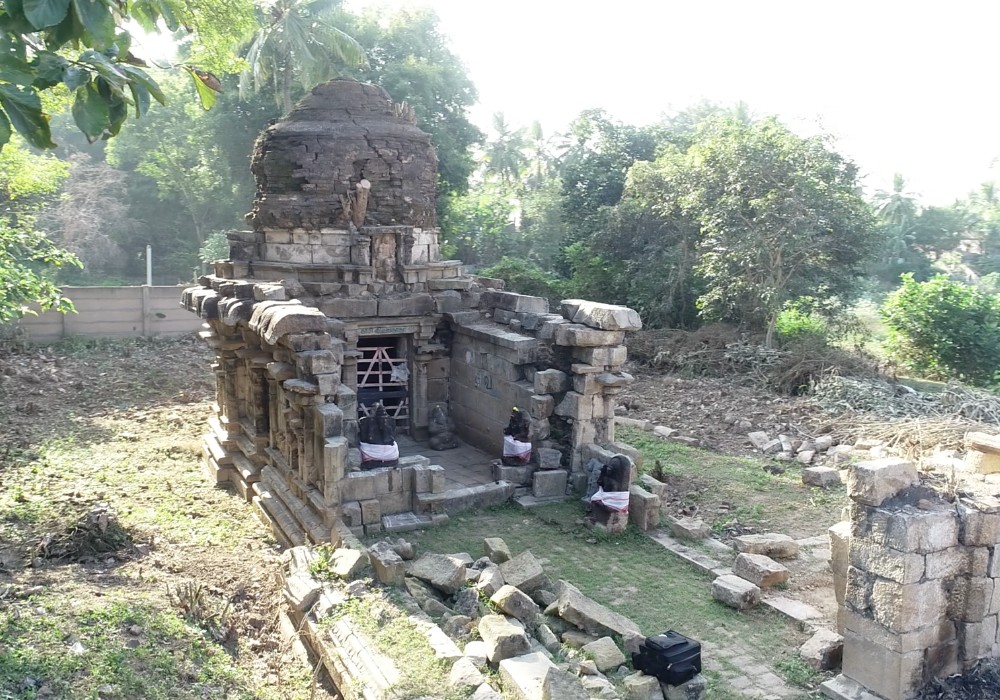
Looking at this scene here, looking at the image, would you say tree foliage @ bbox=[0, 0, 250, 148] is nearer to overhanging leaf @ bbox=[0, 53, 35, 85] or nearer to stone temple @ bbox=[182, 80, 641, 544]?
overhanging leaf @ bbox=[0, 53, 35, 85]

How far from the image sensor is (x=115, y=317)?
69.0ft

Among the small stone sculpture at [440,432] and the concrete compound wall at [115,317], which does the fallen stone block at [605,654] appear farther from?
the concrete compound wall at [115,317]

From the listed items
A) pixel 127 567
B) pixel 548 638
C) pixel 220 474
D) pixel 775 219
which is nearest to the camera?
pixel 548 638

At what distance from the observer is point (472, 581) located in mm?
7266

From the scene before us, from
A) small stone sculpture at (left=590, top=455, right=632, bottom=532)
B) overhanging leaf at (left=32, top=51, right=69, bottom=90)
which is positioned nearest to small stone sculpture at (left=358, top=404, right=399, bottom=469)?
small stone sculpture at (left=590, top=455, right=632, bottom=532)

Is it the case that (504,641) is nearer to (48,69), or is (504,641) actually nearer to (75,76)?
(75,76)

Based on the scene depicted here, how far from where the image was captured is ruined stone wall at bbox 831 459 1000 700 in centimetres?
564

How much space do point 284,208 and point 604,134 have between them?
16703mm

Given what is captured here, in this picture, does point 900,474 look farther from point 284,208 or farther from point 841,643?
point 284,208

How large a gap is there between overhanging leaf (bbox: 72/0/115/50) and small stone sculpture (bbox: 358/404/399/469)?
5636mm

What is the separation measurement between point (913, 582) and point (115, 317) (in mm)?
20622

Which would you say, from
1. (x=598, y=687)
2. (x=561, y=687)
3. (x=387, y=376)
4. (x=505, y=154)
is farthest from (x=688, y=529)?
(x=505, y=154)

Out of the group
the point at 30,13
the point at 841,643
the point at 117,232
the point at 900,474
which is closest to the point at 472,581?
the point at 841,643

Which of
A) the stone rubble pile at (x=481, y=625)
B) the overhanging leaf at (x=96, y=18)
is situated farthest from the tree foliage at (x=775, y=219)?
the overhanging leaf at (x=96, y=18)
